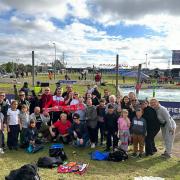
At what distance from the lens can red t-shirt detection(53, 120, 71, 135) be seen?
414 inches

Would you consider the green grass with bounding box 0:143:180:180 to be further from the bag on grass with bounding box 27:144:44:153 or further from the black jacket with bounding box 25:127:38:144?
the black jacket with bounding box 25:127:38:144

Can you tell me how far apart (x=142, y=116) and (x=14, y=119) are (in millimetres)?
3639

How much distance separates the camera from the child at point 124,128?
31.5ft

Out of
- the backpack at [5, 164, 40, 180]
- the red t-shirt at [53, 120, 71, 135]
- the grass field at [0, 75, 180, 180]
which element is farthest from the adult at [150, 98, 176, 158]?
the backpack at [5, 164, 40, 180]

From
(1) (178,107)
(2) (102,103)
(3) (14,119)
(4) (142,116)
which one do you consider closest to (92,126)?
(2) (102,103)

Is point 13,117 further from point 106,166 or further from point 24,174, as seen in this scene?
point 24,174

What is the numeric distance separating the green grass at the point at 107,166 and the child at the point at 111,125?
70 centimetres

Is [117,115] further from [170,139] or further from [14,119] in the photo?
[14,119]

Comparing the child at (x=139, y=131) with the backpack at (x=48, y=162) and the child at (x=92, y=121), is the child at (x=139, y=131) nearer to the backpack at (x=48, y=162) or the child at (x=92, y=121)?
the child at (x=92, y=121)

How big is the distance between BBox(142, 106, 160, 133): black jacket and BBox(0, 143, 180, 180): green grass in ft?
2.64

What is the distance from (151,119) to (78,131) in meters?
2.27

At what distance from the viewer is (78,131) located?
10.3 metres

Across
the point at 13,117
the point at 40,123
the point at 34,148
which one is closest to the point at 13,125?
the point at 13,117

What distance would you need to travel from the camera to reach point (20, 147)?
33.1 ft
